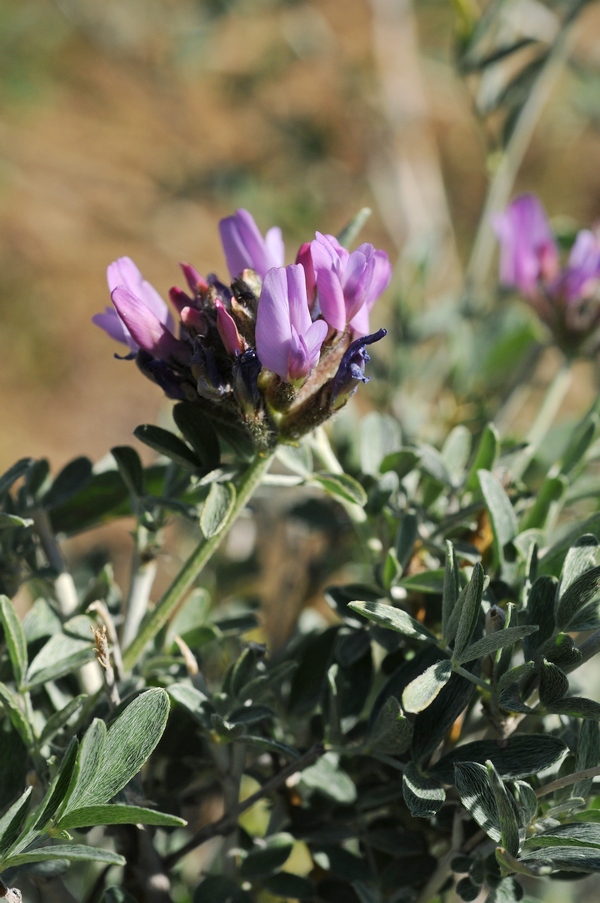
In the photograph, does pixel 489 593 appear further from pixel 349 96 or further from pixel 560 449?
pixel 349 96

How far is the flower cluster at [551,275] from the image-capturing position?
0.77 m

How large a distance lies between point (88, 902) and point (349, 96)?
1540 mm

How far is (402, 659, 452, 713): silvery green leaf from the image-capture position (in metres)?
0.40

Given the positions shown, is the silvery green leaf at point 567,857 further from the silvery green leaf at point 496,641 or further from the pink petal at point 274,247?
the pink petal at point 274,247

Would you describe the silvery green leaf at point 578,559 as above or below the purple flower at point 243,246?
below

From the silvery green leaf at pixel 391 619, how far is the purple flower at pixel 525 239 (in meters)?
0.49

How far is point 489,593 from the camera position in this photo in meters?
0.47

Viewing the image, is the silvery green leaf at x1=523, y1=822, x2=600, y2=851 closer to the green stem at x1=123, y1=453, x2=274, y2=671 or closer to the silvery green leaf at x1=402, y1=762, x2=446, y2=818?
the silvery green leaf at x1=402, y1=762, x2=446, y2=818

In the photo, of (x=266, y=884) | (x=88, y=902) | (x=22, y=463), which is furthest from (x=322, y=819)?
(x=22, y=463)

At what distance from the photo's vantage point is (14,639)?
0.45m

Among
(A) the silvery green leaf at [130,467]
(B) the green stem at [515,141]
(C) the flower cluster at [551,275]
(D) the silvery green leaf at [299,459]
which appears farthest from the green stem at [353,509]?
(B) the green stem at [515,141]

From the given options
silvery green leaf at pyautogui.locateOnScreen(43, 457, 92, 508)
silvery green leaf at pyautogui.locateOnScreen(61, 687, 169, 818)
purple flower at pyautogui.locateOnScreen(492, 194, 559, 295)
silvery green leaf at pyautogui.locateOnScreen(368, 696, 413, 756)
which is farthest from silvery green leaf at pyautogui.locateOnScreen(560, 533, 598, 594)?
purple flower at pyautogui.locateOnScreen(492, 194, 559, 295)

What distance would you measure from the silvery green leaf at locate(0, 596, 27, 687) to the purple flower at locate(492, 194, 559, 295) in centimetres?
59

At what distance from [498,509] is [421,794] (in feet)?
0.55
